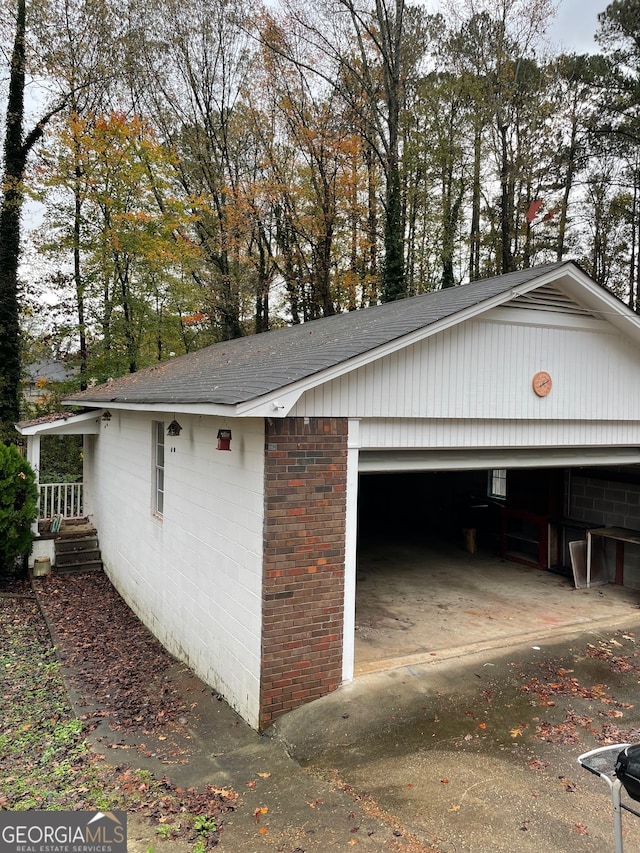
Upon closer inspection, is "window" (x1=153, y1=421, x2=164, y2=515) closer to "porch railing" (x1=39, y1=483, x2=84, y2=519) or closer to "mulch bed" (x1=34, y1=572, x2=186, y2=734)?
"mulch bed" (x1=34, y1=572, x2=186, y2=734)

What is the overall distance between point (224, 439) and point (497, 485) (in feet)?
27.9

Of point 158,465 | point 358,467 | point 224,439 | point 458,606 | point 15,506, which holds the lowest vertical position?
point 458,606

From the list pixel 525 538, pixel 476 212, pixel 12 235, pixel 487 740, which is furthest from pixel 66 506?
pixel 476 212

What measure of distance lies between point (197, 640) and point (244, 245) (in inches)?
693

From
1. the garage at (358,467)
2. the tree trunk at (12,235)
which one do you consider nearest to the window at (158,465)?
the garage at (358,467)

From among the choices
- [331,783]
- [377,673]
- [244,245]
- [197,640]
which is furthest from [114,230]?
[331,783]

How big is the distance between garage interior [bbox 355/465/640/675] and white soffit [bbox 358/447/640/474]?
141 centimetres

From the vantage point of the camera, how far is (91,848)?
3.52m

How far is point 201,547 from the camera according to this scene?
652cm

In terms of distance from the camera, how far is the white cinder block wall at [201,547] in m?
5.25

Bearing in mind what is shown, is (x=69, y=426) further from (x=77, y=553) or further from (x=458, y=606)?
(x=458, y=606)

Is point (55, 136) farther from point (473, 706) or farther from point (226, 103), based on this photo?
point (473, 706)

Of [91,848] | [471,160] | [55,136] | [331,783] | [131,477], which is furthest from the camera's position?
[471,160]

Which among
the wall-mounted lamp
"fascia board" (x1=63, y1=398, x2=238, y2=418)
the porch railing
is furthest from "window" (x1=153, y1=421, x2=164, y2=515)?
the porch railing
